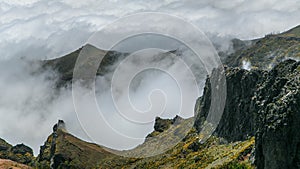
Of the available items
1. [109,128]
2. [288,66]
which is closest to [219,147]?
[288,66]

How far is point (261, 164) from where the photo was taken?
314 ft

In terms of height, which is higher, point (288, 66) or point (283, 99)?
point (288, 66)

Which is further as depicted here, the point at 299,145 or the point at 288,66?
the point at 288,66

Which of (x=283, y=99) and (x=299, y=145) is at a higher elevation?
(x=283, y=99)

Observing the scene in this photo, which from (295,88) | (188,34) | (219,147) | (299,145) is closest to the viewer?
(299,145)

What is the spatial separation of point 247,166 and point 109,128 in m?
35.6

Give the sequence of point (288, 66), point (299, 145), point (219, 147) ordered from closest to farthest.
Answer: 1. point (299, 145)
2. point (288, 66)
3. point (219, 147)

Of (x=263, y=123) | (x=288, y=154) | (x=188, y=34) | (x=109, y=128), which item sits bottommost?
(x=288, y=154)

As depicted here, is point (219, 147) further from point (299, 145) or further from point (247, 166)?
point (299, 145)

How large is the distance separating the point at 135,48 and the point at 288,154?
43355mm

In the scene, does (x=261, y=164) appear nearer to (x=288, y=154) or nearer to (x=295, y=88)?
(x=288, y=154)

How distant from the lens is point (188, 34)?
9988 centimetres

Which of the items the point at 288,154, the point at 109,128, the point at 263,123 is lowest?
the point at 288,154

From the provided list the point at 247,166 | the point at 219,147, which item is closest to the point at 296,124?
the point at 247,166
